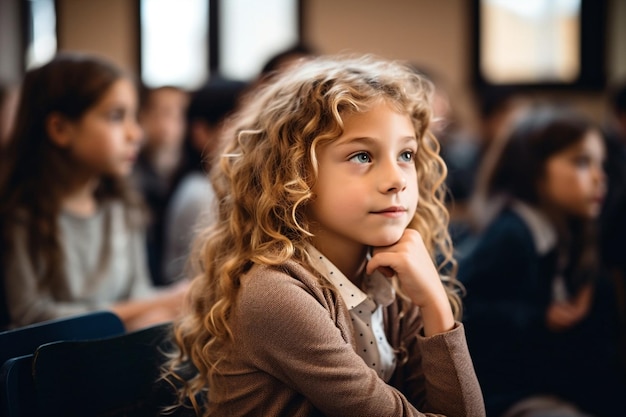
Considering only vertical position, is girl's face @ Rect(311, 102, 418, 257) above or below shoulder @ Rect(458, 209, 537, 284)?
above

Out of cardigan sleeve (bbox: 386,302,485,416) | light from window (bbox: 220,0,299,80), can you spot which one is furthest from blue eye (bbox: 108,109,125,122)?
light from window (bbox: 220,0,299,80)

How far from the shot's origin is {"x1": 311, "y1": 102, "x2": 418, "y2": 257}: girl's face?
99 cm

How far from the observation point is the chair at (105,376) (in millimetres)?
984

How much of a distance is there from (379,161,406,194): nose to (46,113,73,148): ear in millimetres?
1101

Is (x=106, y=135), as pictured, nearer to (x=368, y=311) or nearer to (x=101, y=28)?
(x=368, y=311)

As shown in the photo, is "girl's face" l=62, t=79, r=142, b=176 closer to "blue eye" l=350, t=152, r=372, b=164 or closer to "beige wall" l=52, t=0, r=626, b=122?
"blue eye" l=350, t=152, r=372, b=164

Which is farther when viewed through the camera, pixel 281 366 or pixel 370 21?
pixel 370 21

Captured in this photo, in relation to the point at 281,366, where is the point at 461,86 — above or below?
above

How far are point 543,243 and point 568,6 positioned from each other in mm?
3729

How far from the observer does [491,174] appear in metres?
2.03

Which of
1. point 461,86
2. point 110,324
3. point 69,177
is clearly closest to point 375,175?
point 110,324

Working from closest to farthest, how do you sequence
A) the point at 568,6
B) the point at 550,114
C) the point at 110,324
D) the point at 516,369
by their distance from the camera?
1. the point at 110,324
2. the point at 516,369
3. the point at 550,114
4. the point at 568,6

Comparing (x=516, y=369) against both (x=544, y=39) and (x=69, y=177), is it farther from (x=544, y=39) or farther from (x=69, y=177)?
(x=544, y=39)

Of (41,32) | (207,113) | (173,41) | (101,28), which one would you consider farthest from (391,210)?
(41,32)
